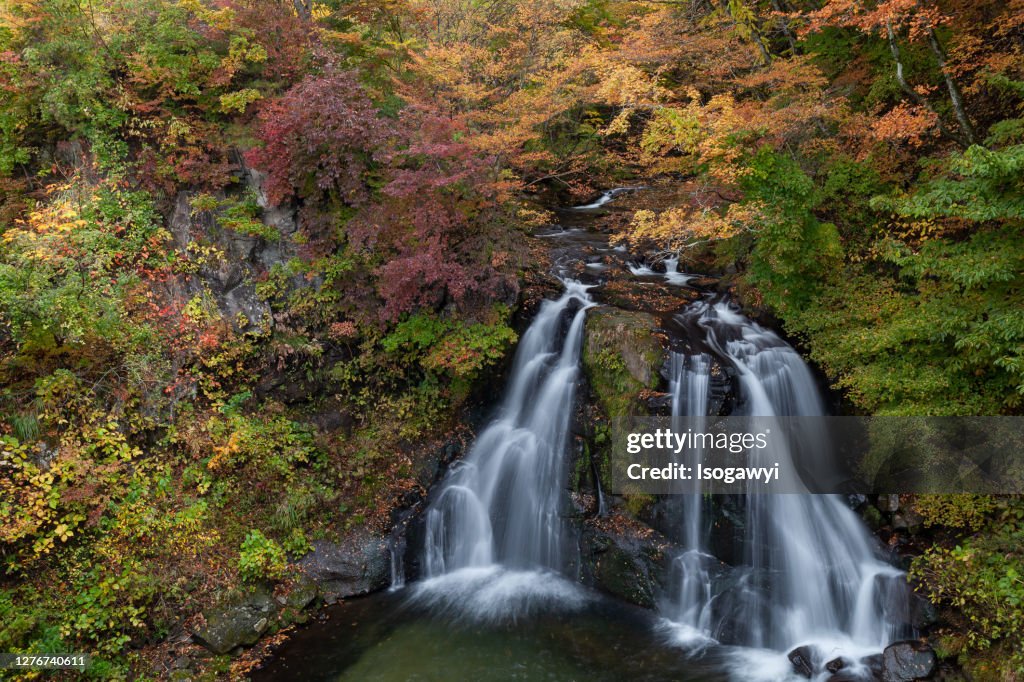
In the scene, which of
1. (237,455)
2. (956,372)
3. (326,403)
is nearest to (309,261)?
(326,403)

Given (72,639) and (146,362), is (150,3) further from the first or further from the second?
(72,639)

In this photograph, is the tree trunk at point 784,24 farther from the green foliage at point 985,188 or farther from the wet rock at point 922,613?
the wet rock at point 922,613

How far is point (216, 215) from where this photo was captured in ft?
38.8

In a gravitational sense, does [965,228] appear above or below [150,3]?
below

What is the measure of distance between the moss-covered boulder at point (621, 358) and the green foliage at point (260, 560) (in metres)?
6.39

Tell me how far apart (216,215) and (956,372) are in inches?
554

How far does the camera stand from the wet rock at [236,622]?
27.1ft

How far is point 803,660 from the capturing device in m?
7.56

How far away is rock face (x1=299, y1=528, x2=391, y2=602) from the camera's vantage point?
31.6 feet

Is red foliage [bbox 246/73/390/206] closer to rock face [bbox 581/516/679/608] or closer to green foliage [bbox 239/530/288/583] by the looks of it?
green foliage [bbox 239/530/288/583]

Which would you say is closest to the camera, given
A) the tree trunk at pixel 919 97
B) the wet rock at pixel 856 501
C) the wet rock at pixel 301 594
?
the wet rock at pixel 856 501

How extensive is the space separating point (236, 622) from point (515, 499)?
5093mm

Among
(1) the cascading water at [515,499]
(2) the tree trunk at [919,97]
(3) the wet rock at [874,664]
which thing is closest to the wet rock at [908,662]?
(3) the wet rock at [874,664]

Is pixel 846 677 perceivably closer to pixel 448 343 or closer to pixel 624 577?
pixel 624 577
